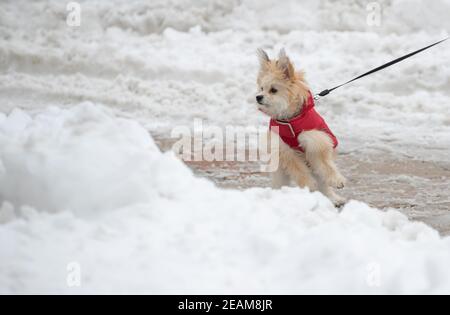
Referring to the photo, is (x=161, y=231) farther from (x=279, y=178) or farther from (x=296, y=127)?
(x=279, y=178)

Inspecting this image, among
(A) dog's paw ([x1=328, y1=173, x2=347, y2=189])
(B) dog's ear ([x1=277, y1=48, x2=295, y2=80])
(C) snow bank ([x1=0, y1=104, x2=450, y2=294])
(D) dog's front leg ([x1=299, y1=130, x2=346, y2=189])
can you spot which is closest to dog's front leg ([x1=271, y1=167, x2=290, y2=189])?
(D) dog's front leg ([x1=299, y1=130, x2=346, y2=189])

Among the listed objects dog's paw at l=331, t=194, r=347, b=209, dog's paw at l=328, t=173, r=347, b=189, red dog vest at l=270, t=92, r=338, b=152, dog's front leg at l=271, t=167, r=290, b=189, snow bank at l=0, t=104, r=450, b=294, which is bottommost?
snow bank at l=0, t=104, r=450, b=294

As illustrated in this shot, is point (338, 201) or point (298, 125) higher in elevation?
point (298, 125)

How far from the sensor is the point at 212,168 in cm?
712

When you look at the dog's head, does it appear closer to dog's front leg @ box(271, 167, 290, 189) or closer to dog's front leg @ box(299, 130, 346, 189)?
dog's front leg @ box(299, 130, 346, 189)

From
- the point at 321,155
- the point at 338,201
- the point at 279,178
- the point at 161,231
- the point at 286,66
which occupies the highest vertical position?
the point at 286,66

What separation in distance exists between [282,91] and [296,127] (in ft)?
1.08

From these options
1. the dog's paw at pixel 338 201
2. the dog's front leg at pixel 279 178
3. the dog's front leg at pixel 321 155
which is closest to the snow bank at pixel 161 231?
the dog's front leg at pixel 321 155

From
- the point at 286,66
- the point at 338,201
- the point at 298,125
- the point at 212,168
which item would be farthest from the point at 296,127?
the point at 212,168

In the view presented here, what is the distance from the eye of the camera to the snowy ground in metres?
3.47

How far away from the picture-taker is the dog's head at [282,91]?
547 centimetres
